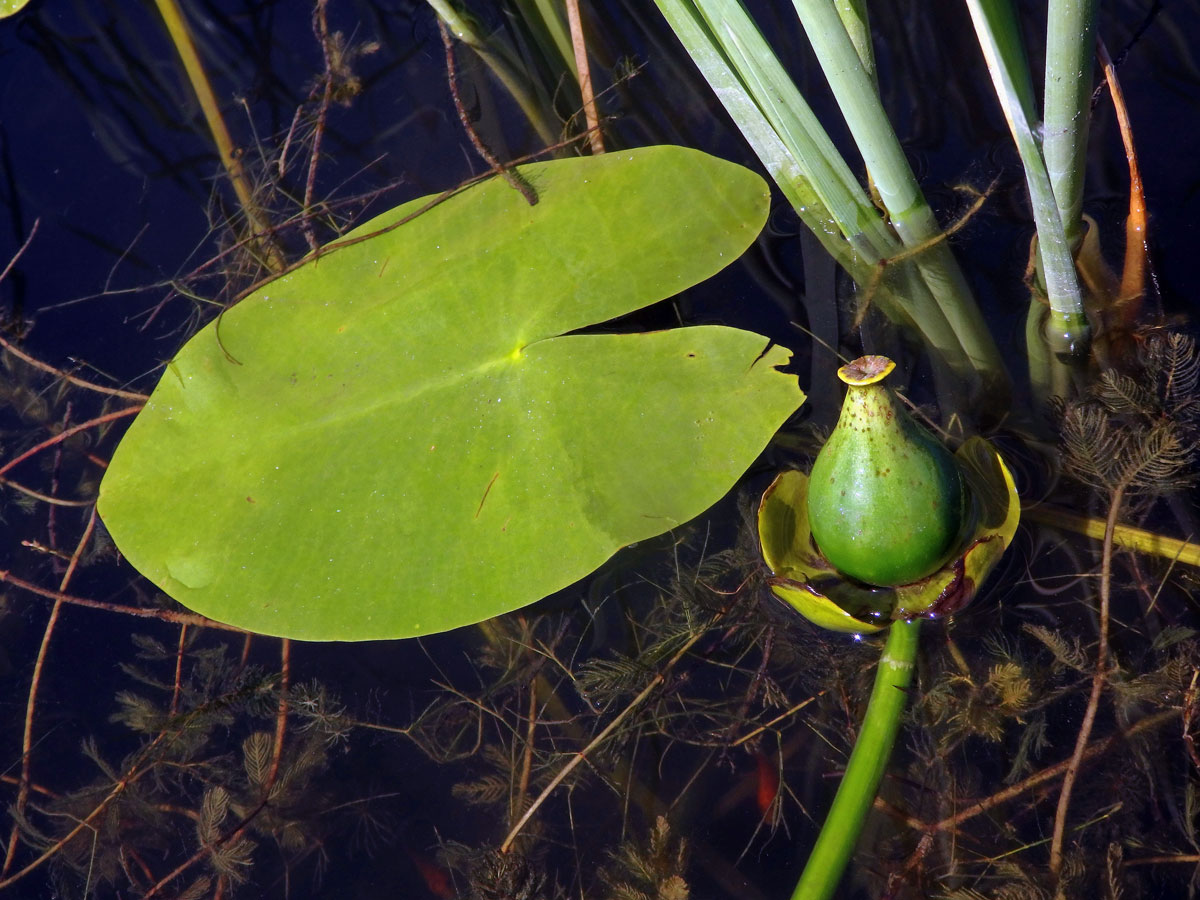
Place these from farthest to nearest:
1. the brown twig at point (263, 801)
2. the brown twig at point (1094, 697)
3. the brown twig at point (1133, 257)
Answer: the brown twig at point (263, 801) < the brown twig at point (1133, 257) < the brown twig at point (1094, 697)

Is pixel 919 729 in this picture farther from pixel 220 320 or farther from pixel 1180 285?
pixel 220 320

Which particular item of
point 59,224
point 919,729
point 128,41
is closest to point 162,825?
point 919,729

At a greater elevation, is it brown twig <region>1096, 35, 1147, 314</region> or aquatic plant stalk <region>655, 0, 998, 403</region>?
aquatic plant stalk <region>655, 0, 998, 403</region>

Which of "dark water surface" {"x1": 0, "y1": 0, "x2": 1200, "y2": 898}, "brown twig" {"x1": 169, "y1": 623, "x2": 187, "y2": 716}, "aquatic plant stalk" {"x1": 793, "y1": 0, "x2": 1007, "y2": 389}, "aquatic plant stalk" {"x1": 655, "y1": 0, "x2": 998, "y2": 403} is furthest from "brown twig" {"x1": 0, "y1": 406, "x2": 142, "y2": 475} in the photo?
"aquatic plant stalk" {"x1": 793, "y1": 0, "x2": 1007, "y2": 389}

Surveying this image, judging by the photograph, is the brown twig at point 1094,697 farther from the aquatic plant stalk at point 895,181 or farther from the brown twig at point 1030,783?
the aquatic plant stalk at point 895,181

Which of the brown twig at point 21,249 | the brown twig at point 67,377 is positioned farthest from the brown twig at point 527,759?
the brown twig at point 21,249

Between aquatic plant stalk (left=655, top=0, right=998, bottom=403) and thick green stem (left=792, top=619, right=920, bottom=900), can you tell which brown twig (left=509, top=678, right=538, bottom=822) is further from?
aquatic plant stalk (left=655, top=0, right=998, bottom=403)

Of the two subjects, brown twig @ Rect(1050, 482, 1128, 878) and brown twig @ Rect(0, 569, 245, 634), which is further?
brown twig @ Rect(0, 569, 245, 634)
